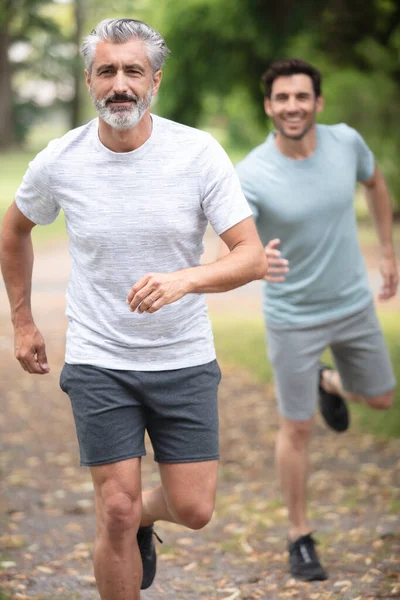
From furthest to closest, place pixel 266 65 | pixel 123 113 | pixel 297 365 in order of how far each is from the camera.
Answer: pixel 266 65 → pixel 297 365 → pixel 123 113

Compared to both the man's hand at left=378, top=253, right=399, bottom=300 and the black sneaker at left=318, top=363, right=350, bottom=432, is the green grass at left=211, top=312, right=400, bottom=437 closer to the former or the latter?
the black sneaker at left=318, top=363, right=350, bottom=432

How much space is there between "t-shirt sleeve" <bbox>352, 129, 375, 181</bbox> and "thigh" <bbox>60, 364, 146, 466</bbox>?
1.99m

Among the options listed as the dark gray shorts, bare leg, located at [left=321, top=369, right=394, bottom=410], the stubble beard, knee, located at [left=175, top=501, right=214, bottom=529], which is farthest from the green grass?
the stubble beard

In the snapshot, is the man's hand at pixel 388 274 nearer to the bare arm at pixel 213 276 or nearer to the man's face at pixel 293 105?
the man's face at pixel 293 105

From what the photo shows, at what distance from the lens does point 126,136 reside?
11.5ft

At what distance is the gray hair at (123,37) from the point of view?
136 inches

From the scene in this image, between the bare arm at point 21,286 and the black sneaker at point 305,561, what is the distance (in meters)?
1.66

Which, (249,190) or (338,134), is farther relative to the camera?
(338,134)

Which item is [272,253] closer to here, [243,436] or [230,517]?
[230,517]

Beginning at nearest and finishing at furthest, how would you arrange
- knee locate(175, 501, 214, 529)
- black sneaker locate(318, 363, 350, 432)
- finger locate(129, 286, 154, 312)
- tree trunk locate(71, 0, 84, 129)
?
finger locate(129, 286, 154, 312)
knee locate(175, 501, 214, 529)
black sneaker locate(318, 363, 350, 432)
tree trunk locate(71, 0, 84, 129)

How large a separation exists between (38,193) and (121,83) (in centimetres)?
51

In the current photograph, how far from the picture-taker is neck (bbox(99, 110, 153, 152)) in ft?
11.5

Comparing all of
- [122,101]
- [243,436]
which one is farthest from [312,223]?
[243,436]

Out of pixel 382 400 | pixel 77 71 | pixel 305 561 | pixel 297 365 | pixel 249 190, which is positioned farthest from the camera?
pixel 77 71
